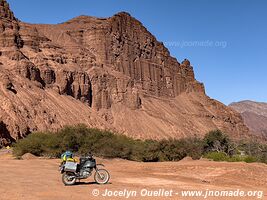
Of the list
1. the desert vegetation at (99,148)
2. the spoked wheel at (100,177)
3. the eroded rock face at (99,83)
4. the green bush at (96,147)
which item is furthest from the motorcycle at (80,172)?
the eroded rock face at (99,83)

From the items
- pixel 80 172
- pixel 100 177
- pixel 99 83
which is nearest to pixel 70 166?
pixel 80 172

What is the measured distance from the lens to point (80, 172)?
42.3ft

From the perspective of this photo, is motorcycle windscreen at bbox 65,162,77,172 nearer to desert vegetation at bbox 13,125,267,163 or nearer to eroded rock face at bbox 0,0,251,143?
desert vegetation at bbox 13,125,267,163

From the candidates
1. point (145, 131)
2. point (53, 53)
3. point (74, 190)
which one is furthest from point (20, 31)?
point (74, 190)

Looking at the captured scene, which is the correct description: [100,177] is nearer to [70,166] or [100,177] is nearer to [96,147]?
[70,166]

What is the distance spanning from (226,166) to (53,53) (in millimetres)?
63778

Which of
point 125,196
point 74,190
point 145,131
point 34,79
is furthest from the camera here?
point 145,131

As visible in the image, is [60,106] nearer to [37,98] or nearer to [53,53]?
[37,98]

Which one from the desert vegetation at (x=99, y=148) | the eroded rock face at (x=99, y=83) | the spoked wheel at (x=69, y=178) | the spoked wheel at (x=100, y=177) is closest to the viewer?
the spoked wheel at (x=69, y=178)

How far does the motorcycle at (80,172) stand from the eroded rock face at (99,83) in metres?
37.1

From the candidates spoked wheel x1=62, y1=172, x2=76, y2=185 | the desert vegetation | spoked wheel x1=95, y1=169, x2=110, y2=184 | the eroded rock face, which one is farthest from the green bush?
the eroded rock face

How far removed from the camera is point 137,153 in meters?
31.9

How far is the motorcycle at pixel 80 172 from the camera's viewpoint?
41.9ft

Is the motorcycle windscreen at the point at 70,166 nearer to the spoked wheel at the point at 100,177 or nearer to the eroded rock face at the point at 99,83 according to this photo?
the spoked wheel at the point at 100,177
